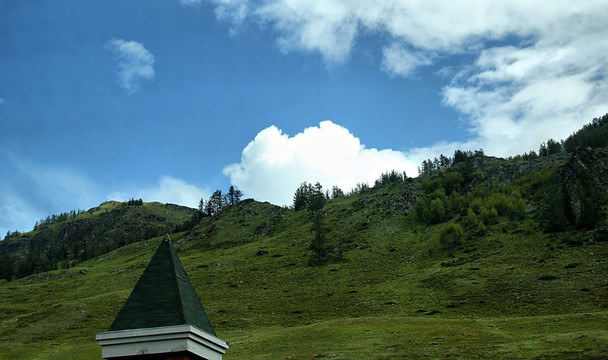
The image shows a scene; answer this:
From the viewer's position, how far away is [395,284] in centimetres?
8906

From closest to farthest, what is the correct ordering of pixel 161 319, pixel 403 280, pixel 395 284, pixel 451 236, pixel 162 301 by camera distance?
pixel 161 319, pixel 162 301, pixel 395 284, pixel 403 280, pixel 451 236

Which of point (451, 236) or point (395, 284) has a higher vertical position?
point (451, 236)

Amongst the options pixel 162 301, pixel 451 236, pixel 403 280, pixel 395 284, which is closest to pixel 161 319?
pixel 162 301

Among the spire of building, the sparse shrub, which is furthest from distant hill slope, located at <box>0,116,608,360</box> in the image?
the spire of building

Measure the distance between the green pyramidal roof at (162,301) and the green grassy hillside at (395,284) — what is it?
26.8m

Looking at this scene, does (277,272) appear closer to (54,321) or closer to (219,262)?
(219,262)

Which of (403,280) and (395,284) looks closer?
(395,284)

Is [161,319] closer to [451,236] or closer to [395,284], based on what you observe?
[395,284]

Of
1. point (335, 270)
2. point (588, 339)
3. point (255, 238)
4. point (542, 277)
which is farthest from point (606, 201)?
point (255, 238)

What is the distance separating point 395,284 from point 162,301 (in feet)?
280

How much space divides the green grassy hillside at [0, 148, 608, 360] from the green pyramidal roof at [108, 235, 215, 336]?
26752 millimetres

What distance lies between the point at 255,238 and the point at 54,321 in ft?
328

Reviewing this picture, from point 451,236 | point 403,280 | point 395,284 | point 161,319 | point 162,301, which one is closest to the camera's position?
point 161,319

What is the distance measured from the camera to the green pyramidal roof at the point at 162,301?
804 centimetres
